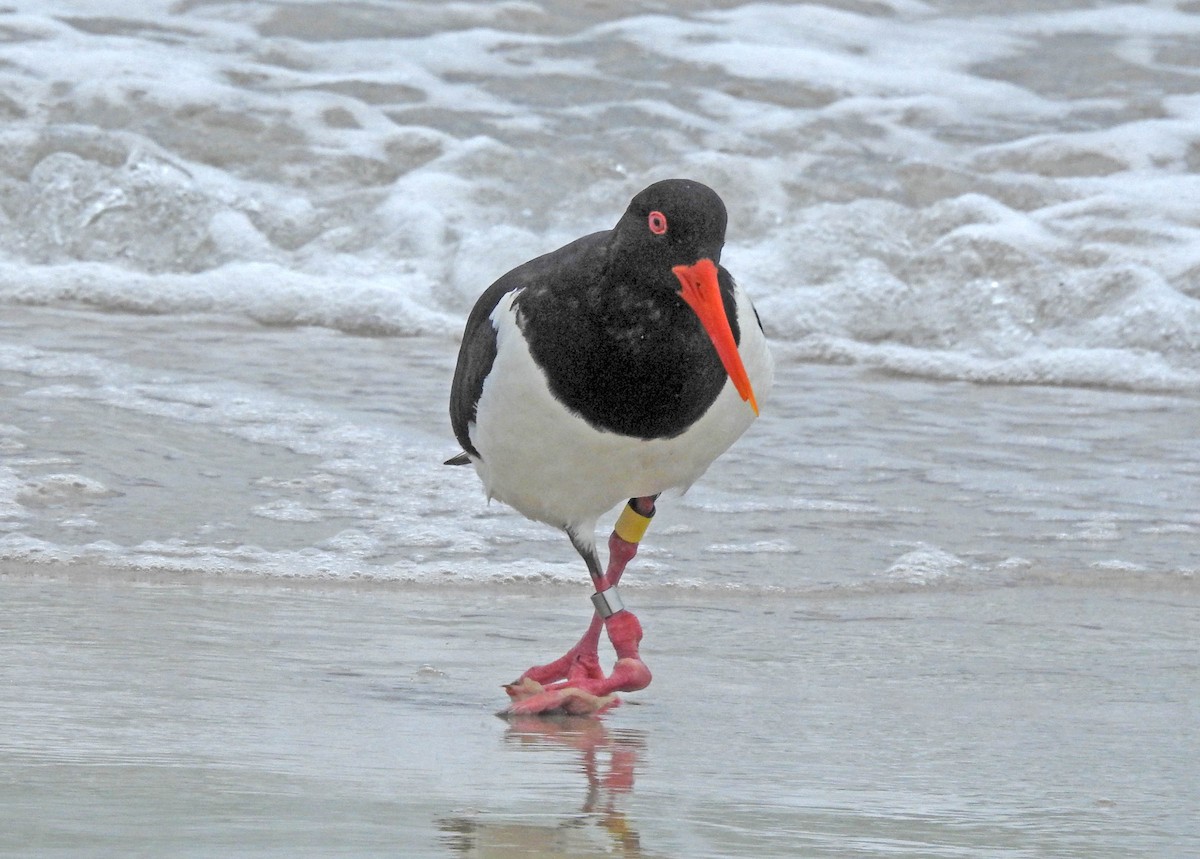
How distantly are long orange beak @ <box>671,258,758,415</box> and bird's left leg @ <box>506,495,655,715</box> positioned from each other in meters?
0.65

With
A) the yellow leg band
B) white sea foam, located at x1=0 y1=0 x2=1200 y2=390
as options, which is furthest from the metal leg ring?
white sea foam, located at x1=0 y1=0 x2=1200 y2=390

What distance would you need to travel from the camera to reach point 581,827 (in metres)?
2.72

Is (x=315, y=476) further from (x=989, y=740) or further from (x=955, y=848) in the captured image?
(x=955, y=848)

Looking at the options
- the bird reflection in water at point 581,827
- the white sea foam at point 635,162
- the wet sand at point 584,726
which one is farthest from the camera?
the white sea foam at point 635,162

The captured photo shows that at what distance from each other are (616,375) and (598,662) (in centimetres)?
72

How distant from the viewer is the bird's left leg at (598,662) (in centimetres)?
369

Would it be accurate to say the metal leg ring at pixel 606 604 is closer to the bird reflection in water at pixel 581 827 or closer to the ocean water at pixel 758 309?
the ocean water at pixel 758 309

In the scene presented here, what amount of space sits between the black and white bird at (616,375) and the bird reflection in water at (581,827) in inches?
13.9

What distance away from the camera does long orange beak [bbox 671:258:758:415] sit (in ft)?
11.6

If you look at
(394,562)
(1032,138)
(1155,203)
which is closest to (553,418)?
(394,562)

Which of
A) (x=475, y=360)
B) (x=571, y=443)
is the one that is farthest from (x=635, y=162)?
(x=571, y=443)

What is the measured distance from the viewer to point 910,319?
9227 millimetres

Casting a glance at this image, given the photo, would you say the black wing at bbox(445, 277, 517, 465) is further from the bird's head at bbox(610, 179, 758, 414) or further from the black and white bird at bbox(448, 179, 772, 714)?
the bird's head at bbox(610, 179, 758, 414)

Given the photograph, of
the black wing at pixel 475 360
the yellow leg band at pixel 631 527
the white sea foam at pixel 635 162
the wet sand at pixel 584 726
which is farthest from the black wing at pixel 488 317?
the white sea foam at pixel 635 162
